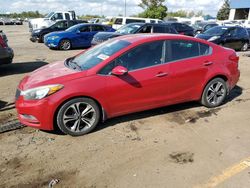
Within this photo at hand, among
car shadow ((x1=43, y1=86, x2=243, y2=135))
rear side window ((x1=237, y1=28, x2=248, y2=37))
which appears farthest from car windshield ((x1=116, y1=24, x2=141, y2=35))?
car shadow ((x1=43, y1=86, x2=243, y2=135))

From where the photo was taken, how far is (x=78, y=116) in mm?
4641

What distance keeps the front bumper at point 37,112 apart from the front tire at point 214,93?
310cm

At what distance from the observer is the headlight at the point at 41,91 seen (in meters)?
4.41

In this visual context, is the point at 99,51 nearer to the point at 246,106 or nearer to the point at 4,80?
the point at 246,106

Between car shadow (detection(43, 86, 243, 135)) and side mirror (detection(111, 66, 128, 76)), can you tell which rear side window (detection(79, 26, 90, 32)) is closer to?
car shadow (detection(43, 86, 243, 135))

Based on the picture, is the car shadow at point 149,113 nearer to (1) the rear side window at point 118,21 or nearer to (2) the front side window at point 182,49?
(2) the front side window at point 182,49

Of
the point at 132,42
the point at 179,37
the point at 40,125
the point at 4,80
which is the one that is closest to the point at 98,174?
the point at 40,125

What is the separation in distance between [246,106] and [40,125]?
4.27 meters

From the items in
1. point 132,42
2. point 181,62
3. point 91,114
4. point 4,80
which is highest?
point 132,42

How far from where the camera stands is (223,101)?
6324mm

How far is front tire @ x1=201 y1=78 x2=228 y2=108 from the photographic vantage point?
5840 millimetres

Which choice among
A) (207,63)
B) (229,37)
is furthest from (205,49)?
(229,37)

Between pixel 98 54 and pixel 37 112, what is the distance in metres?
1.55

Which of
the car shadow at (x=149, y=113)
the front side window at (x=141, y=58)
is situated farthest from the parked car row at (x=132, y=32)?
the front side window at (x=141, y=58)
